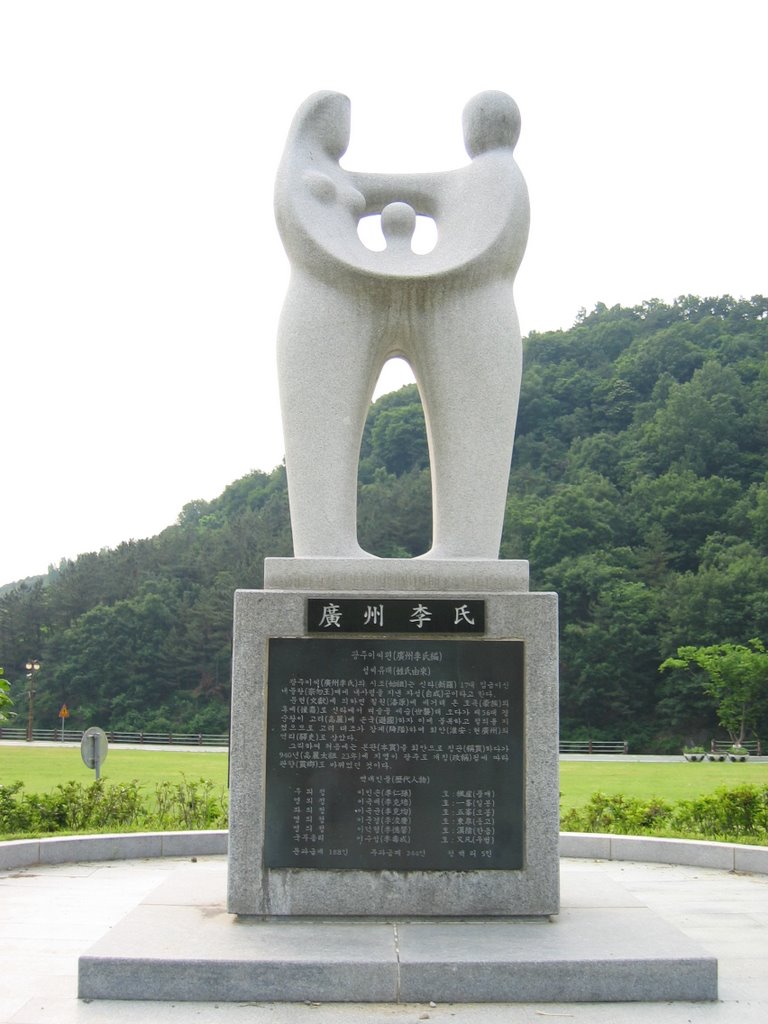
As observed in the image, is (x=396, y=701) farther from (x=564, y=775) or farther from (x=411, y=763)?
(x=564, y=775)

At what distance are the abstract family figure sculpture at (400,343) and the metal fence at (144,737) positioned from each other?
2747 centimetres

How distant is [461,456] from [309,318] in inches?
39.8

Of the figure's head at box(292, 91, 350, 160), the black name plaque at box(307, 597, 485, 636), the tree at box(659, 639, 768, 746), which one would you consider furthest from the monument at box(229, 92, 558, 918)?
the tree at box(659, 639, 768, 746)

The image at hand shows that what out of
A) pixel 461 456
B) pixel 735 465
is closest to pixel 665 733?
pixel 735 465

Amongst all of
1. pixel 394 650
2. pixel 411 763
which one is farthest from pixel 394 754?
pixel 394 650

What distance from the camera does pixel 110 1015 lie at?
354 centimetres

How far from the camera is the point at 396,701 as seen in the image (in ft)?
14.7

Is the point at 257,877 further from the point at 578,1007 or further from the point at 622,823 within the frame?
the point at 622,823

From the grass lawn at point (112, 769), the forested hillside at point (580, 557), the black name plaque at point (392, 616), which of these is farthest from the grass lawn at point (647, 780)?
the forested hillside at point (580, 557)

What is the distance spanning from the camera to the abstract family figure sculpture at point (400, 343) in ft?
16.3

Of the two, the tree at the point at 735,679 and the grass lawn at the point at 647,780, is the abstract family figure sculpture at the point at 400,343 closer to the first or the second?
the grass lawn at the point at 647,780

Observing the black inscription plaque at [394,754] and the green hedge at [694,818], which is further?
the green hedge at [694,818]

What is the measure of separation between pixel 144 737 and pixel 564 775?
67.8 ft

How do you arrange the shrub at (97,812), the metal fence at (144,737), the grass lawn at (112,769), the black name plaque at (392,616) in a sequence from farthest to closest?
1. the metal fence at (144,737)
2. the grass lawn at (112,769)
3. the shrub at (97,812)
4. the black name plaque at (392,616)
